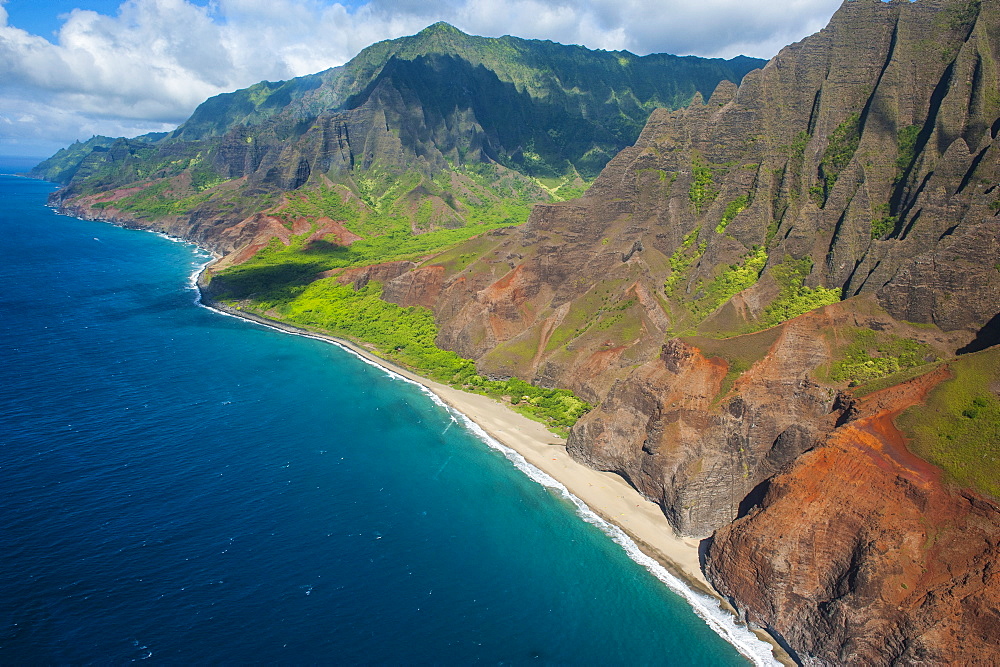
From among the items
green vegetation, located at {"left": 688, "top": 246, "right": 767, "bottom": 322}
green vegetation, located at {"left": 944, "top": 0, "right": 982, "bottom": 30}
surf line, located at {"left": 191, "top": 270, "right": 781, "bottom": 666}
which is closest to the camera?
surf line, located at {"left": 191, "top": 270, "right": 781, "bottom": 666}

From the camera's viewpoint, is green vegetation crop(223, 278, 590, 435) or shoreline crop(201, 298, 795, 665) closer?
shoreline crop(201, 298, 795, 665)

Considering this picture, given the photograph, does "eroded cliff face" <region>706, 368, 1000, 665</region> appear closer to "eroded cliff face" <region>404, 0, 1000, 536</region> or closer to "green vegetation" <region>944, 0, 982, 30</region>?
"eroded cliff face" <region>404, 0, 1000, 536</region>

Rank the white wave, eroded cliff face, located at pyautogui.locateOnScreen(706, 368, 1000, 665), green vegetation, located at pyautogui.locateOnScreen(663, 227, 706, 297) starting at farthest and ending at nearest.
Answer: green vegetation, located at pyautogui.locateOnScreen(663, 227, 706, 297), the white wave, eroded cliff face, located at pyautogui.locateOnScreen(706, 368, 1000, 665)

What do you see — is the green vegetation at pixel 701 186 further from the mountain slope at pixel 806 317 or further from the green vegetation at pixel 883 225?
the green vegetation at pixel 883 225

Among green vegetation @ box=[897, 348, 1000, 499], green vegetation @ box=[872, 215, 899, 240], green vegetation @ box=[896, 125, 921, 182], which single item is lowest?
green vegetation @ box=[897, 348, 1000, 499]

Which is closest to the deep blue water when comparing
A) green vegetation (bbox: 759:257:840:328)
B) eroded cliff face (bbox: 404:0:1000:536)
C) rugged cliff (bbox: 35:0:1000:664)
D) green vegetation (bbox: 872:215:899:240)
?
rugged cliff (bbox: 35:0:1000:664)

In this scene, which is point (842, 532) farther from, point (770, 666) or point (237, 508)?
point (237, 508)
